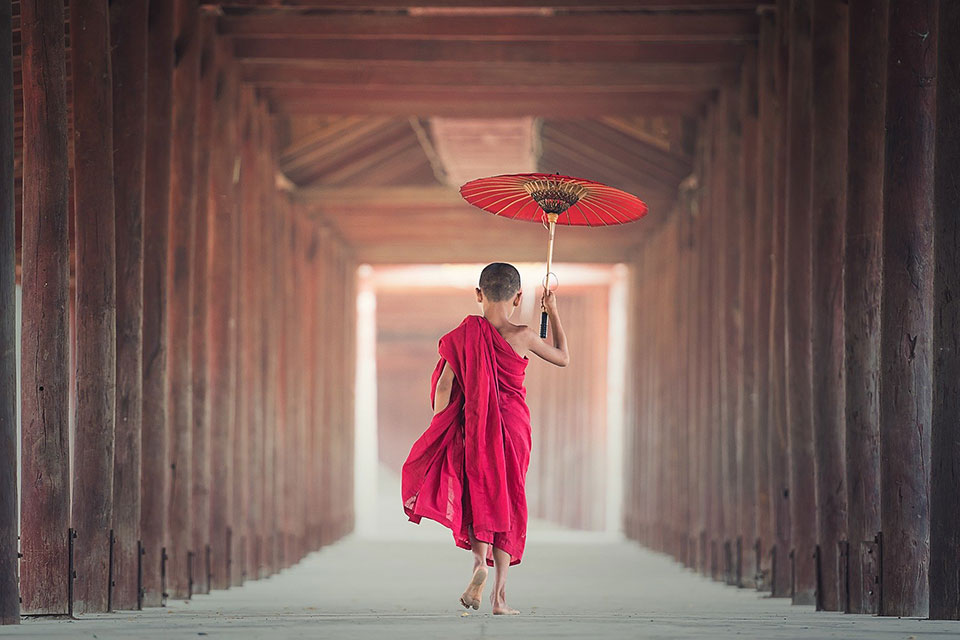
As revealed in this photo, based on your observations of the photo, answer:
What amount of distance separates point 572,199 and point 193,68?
370 centimetres

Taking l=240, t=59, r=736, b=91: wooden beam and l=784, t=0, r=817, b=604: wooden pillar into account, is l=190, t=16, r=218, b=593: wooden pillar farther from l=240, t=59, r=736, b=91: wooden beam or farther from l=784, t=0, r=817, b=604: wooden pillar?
l=784, t=0, r=817, b=604: wooden pillar

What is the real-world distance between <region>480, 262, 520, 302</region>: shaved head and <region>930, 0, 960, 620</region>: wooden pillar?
2011 mm

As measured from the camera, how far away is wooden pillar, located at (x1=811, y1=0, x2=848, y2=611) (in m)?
7.88

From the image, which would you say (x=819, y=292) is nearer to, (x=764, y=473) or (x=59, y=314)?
(x=764, y=473)

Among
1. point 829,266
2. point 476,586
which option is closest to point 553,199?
point 829,266

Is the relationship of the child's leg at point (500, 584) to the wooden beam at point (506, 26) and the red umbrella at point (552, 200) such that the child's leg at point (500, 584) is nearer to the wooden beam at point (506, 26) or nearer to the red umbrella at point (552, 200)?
the red umbrella at point (552, 200)

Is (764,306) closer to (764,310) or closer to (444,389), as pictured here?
(764,310)

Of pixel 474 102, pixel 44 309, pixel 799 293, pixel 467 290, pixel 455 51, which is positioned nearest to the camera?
pixel 44 309

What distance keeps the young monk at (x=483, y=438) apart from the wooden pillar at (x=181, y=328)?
3133 millimetres

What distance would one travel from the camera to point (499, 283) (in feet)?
22.8

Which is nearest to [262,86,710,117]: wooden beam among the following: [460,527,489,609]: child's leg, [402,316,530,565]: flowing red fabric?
[402,316,530,565]: flowing red fabric

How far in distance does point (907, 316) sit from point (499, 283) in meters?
1.92

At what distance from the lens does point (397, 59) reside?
1154 cm

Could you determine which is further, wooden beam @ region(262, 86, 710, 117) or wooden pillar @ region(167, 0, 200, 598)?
wooden beam @ region(262, 86, 710, 117)
